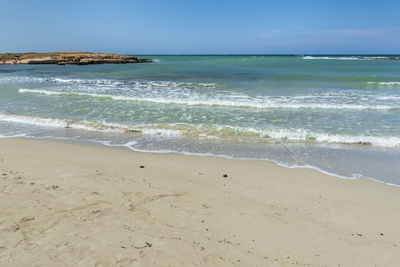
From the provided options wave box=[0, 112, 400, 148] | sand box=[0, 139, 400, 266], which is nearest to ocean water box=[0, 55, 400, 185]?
wave box=[0, 112, 400, 148]

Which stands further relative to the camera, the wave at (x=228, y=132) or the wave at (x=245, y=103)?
the wave at (x=245, y=103)

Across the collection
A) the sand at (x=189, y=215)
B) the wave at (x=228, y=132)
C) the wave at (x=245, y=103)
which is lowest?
the sand at (x=189, y=215)

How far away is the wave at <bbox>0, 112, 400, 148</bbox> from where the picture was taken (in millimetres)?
8159

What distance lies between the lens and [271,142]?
26.9 ft

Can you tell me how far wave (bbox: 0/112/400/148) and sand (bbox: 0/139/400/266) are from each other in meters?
2.36

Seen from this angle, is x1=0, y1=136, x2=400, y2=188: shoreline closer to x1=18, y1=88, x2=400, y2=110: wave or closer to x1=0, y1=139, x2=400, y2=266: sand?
x1=0, y1=139, x2=400, y2=266: sand

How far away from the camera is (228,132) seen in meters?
8.96

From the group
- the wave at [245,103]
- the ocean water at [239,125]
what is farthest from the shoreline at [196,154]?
the wave at [245,103]

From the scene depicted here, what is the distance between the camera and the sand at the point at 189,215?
3.31 m

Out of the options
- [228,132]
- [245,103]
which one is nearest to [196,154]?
[228,132]

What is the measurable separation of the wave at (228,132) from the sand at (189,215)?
2361mm

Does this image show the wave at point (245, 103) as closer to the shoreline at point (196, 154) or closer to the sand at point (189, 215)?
the shoreline at point (196, 154)

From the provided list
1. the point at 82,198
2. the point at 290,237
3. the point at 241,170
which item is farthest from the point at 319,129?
the point at 82,198

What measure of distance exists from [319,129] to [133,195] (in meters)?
6.98
